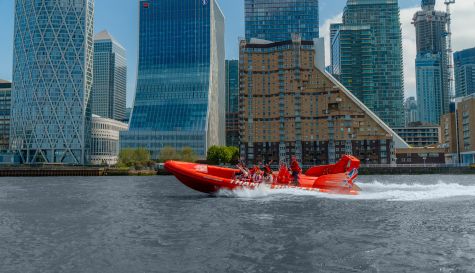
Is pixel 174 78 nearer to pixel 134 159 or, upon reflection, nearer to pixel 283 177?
pixel 134 159

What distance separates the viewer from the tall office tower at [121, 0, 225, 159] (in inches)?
7136

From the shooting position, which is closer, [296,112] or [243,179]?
[243,179]

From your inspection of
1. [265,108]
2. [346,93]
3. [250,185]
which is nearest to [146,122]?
[265,108]

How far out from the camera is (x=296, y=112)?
175250mm

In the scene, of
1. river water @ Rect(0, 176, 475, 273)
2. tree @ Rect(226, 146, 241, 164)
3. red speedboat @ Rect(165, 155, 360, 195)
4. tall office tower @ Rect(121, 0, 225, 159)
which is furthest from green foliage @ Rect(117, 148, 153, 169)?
river water @ Rect(0, 176, 475, 273)

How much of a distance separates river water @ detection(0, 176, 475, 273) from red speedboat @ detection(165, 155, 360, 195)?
13.0 ft

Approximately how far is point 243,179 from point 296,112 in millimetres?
134107

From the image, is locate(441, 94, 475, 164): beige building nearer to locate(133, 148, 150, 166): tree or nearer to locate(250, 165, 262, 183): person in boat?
locate(133, 148, 150, 166): tree

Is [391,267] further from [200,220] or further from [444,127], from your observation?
[444,127]

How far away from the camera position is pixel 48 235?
2444 cm

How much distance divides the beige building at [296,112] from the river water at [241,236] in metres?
133

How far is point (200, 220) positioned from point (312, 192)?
1803 centimetres

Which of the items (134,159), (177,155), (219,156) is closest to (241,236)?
(134,159)

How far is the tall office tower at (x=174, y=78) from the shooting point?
181 meters
